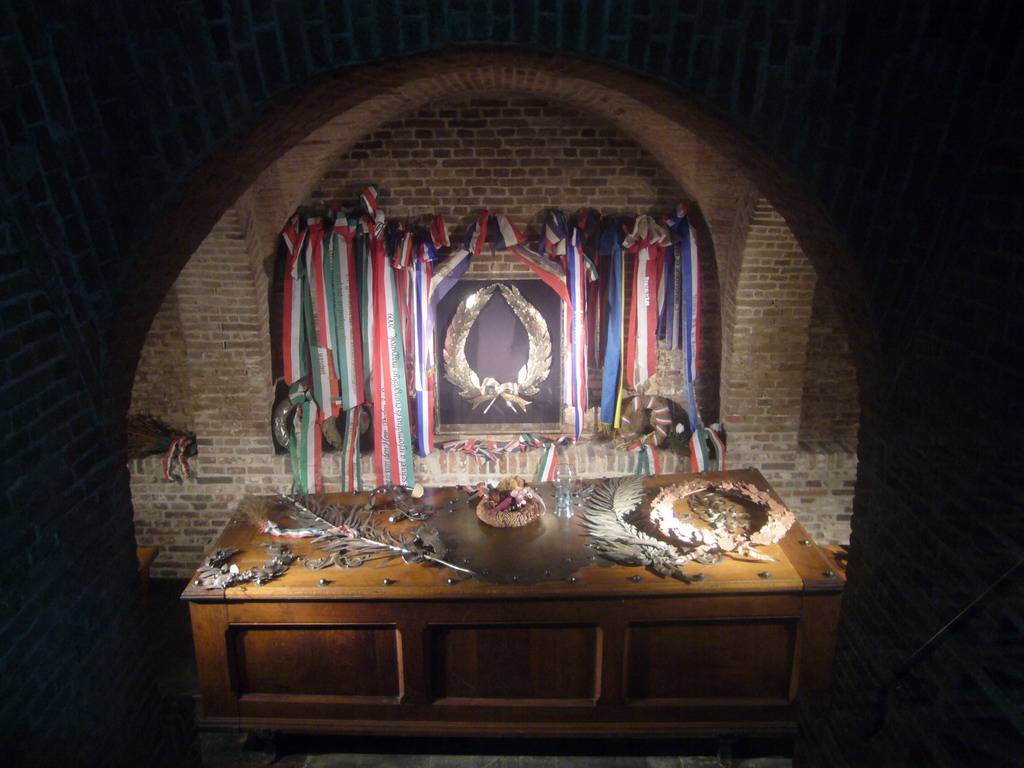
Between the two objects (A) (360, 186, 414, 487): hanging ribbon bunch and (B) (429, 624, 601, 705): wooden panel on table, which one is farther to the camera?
(A) (360, 186, 414, 487): hanging ribbon bunch

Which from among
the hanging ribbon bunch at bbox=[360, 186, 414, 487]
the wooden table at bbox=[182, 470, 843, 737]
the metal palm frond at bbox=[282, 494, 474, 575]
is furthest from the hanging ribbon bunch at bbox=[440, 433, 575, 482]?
the wooden table at bbox=[182, 470, 843, 737]

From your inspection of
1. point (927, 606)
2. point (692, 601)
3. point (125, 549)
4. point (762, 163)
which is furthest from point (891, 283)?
point (125, 549)

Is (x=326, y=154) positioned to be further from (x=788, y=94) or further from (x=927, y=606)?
(x=927, y=606)

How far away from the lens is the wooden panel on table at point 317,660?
166 inches

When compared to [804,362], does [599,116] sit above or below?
above

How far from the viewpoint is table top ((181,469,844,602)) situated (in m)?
4.08

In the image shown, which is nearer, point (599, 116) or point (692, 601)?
point (692, 601)

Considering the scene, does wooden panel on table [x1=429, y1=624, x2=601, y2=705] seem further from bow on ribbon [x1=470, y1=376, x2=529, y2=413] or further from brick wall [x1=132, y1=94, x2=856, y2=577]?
bow on ribbon [x1=470, y1=376, x2=529, y2=413]

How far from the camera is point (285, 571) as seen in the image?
4250mm

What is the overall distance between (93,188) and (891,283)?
2.63 metres

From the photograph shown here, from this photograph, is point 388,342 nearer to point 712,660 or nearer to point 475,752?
point 475,752

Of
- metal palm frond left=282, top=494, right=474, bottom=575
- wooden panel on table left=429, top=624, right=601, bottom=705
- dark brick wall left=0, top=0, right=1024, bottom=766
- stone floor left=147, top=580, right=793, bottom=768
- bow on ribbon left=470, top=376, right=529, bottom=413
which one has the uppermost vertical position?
dark brick wall left=0, top=0, right=1024, bottom=766

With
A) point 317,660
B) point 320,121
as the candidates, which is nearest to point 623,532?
point 317,660

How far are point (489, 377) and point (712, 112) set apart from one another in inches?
163
